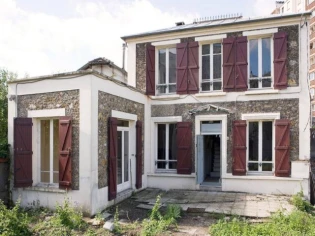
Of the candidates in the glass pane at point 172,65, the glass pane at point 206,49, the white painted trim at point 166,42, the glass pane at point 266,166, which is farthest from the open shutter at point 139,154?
the glass pane at point 266,166

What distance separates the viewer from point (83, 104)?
6.81 meters

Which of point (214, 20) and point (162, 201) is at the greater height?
point (214, 20)

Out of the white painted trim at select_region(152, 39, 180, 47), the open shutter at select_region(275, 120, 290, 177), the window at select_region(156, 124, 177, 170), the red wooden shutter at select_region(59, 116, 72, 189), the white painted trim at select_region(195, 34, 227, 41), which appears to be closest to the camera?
the red wooden shutter at select_region(59, 116, 72, 189)

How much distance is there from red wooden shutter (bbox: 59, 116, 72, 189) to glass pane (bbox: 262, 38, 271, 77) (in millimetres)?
6726

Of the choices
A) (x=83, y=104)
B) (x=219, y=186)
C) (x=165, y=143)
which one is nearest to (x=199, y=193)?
(x=219, y=186)

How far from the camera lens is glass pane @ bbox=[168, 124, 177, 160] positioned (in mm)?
10242

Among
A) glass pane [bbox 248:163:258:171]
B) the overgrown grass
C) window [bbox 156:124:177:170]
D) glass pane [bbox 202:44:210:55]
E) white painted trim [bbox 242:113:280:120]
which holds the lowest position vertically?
the overgrown grass

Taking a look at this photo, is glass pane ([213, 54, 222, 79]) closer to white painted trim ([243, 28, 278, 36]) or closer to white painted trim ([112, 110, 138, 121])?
white painted trim ([243, 28, 278, 36])

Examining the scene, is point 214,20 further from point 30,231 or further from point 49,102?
point 30,231

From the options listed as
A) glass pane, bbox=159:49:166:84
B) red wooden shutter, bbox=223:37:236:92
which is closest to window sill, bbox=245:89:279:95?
red wooden shutter, bbox=223:37:236:92

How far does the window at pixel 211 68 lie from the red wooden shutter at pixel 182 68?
0.66 meters

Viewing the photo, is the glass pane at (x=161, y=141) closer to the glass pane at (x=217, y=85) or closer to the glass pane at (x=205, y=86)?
the glass pane at (x=205, y=86)

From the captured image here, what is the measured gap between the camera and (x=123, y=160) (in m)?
8.72

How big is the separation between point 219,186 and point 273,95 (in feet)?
12.2
